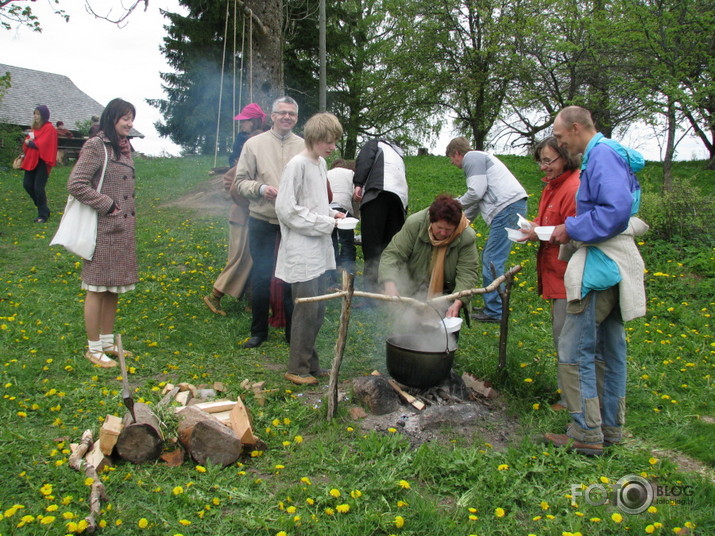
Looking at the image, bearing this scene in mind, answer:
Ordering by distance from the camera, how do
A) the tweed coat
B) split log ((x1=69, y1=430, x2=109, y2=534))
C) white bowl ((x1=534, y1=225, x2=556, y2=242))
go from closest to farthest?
split log ((x1=69, y1=430, x2=109, y2=534))
white bowl ((x1=534, y1=225, x2=556, y2=242))
the tweed coat

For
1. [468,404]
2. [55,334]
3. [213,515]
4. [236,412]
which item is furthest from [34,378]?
[468,404]

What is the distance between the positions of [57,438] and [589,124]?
3508 mm

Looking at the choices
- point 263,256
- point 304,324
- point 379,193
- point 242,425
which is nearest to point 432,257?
point 304,324

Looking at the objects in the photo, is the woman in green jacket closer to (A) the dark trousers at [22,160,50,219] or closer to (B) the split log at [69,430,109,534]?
(B) the split log at [69,430,109,534]

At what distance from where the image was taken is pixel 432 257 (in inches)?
172

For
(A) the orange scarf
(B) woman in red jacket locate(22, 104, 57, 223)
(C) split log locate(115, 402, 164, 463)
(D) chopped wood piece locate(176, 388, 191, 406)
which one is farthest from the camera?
(B) woman in red jacket locate(22, 104, 57, 223)

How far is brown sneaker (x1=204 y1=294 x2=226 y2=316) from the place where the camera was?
5.82 m

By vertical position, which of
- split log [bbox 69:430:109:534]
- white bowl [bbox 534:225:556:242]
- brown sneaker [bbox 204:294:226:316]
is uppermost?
white bowl [bbox 534:225:556:242]

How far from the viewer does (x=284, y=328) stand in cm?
544

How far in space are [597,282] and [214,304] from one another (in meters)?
4.02

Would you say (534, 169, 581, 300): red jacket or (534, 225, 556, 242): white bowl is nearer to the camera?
(534, 225, 556, 242): white bowl

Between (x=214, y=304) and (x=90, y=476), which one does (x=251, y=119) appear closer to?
(x=214, y=304)

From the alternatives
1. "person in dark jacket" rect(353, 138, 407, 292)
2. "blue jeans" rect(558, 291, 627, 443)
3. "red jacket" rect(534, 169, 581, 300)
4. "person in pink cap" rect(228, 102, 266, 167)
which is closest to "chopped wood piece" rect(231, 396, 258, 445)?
"blue jeans" rect(558, 291, 627, 443)

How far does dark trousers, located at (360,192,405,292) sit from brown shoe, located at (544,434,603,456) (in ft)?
8.42
